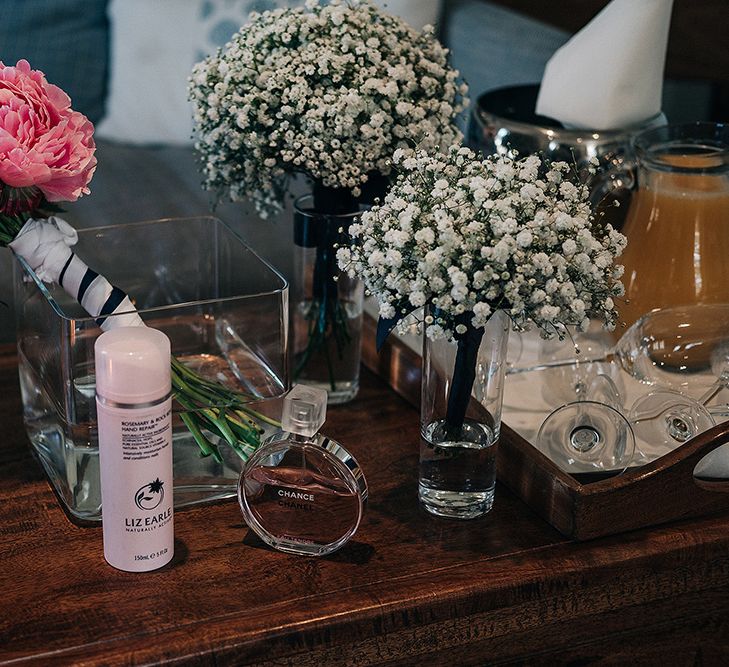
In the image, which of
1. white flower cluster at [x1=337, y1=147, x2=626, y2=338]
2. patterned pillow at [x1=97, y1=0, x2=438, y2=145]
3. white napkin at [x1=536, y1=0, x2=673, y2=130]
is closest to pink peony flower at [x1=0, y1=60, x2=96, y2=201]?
white flower cluster at [x1=337, y1=147, x2=626, y2=338]

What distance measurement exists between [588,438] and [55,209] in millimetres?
518

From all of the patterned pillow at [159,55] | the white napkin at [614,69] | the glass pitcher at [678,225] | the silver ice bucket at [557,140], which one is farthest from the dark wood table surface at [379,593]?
the patterned pillow at [159,55]

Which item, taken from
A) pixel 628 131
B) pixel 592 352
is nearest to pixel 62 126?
pixel 592 352

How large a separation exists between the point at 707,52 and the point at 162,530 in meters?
1.45

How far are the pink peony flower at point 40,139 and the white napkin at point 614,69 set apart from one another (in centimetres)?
60

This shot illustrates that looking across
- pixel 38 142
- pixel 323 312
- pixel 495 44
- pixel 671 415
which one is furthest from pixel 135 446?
pixel 495 44

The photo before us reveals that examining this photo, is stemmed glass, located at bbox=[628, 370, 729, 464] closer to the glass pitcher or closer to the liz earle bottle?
the glass pitcher

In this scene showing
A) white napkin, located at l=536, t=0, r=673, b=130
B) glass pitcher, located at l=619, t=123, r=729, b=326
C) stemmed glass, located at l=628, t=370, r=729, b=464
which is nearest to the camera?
stemmed glass, located at l=628, t=370, r=729, b=464

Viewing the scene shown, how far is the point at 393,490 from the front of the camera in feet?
3.05

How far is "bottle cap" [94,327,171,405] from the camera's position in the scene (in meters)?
0.72

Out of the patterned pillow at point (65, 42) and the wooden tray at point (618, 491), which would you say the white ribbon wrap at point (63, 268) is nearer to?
the wooden tray at point (618, 491)

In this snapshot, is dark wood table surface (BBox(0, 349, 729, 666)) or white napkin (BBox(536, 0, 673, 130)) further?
white napkin (BBox(536, 0, 673, 130))

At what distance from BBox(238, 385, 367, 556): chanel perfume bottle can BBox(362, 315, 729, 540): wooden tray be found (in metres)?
0.16

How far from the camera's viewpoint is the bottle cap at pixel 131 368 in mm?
717
